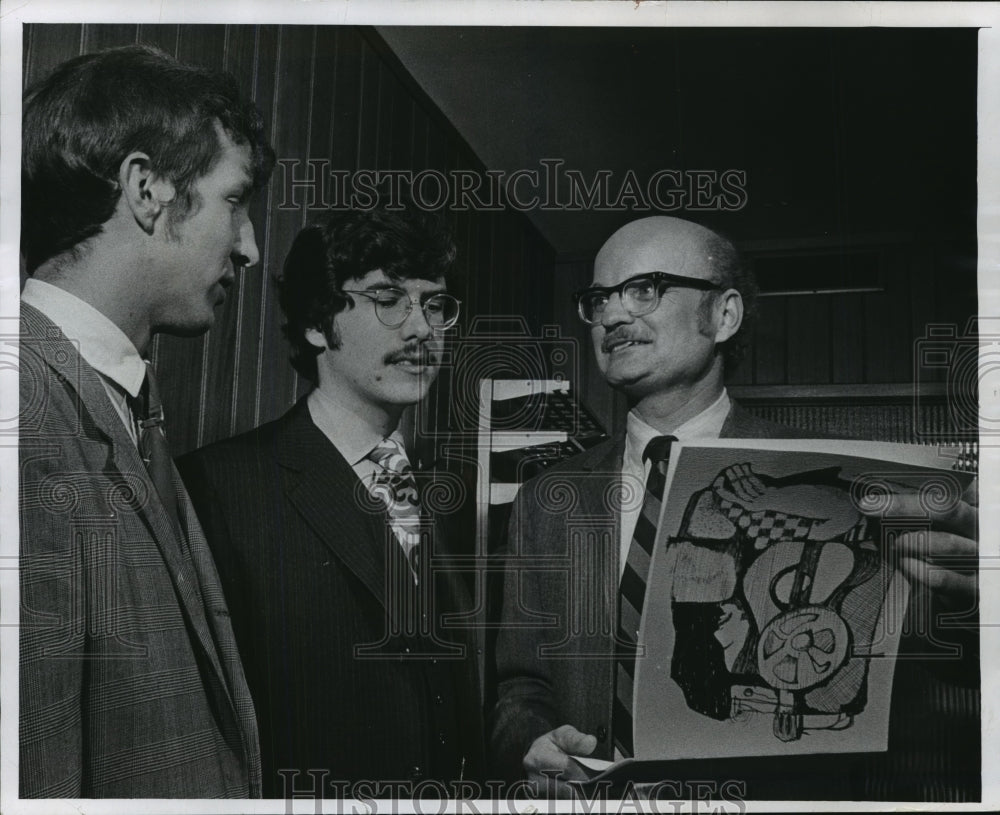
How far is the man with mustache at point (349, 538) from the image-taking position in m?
2.34

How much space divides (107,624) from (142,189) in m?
1.06

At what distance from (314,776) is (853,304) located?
181 cm

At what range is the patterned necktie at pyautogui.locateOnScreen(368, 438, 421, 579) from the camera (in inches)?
93.2

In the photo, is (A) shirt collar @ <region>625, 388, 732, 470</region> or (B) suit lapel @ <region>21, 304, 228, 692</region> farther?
(A) shirt collar @ <region>625, 388, 732, 470</region>

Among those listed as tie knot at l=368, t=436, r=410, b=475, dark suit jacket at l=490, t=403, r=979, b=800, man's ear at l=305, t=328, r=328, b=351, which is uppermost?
man's ear at l=305, t=328, r=328, b=351

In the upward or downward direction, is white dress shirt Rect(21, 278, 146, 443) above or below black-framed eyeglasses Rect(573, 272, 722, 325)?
below

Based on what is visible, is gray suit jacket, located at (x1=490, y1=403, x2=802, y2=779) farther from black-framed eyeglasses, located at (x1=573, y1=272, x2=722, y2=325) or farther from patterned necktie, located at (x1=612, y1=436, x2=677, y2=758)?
black-framed eyeglasses, located at (x1=573, y1=272, x2=722, y2=325)

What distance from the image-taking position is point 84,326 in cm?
229

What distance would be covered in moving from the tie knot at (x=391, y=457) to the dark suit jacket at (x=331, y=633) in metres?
0.10

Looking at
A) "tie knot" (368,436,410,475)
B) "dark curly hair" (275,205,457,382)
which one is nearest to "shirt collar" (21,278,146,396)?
"dark curly hair" (275,205,457,382)

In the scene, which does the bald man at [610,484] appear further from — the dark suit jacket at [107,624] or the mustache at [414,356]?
the dark suit jacket at [107,624]

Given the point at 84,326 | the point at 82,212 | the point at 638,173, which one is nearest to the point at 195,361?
the point at 84,326

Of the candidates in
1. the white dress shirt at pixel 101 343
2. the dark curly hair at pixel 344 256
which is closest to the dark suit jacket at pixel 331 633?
the white dress shirt at pixel 101 343

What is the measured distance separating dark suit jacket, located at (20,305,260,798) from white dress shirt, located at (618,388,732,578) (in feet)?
3.44
